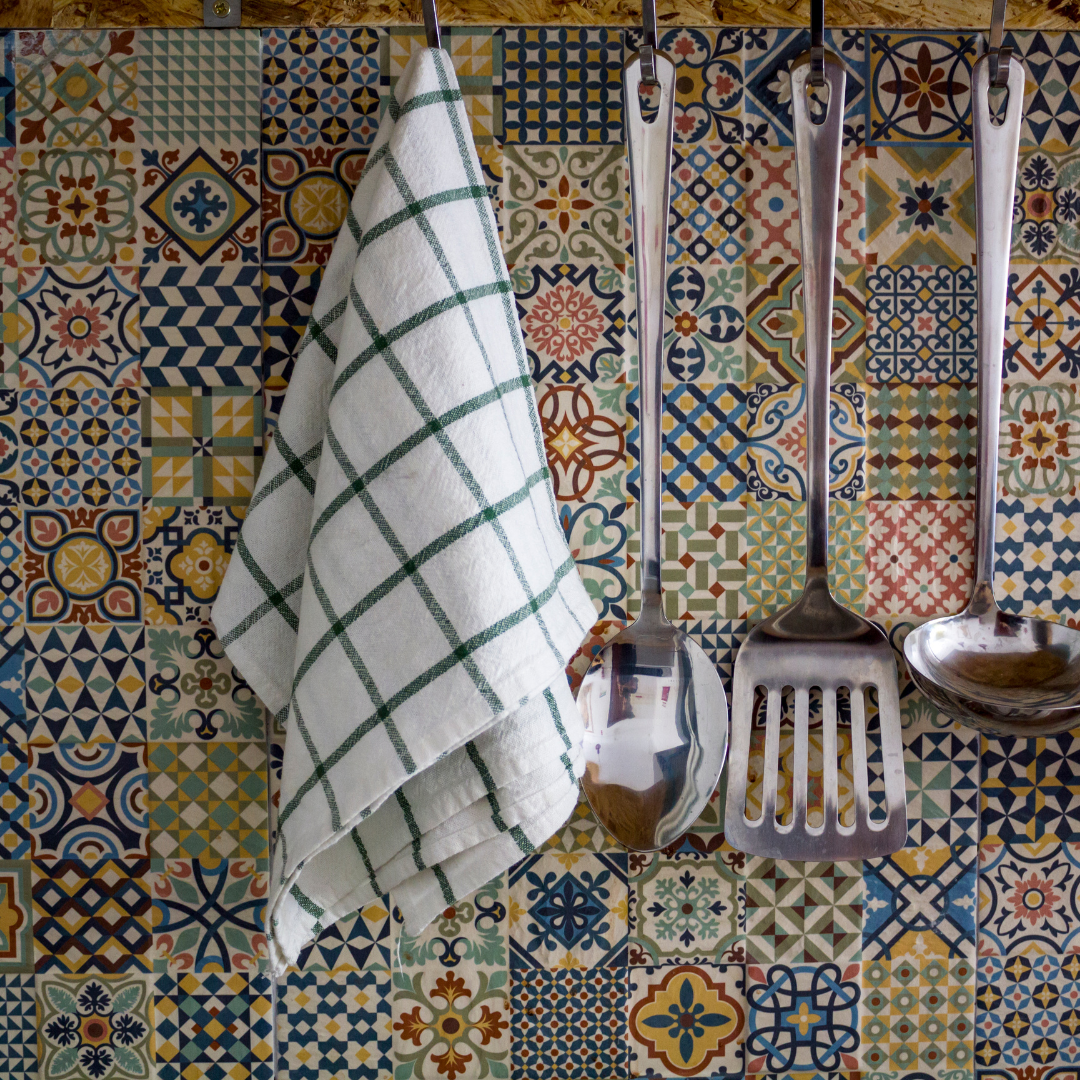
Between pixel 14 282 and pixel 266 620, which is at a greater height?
pixel 14 282

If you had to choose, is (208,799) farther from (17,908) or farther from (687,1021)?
(687,1021)

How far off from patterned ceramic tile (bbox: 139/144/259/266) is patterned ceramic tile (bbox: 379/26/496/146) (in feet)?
0.37

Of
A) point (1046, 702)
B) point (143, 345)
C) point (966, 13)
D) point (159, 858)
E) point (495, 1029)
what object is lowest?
point (495, 1029)

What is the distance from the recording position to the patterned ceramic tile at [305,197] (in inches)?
22.6

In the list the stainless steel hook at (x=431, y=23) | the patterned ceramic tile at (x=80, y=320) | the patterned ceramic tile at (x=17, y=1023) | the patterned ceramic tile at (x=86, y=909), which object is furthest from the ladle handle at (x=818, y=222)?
the patterned ceramic tile at (x=17, y=1023)

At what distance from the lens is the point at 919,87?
58cm

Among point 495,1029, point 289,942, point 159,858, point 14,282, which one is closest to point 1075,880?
point 495,1029

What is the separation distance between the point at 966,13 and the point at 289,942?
767mm

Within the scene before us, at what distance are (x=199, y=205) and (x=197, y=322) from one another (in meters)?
0.08

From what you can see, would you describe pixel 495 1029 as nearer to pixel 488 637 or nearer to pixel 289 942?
pixel 289 942

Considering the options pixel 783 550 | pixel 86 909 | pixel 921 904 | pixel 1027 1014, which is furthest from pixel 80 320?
pixel 1027 1014

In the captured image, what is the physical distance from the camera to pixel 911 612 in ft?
1.94

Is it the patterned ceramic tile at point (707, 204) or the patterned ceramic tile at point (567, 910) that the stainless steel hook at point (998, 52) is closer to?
the patterned ceramic tile at point (707, 204)

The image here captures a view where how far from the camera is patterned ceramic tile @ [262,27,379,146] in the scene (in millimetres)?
568
